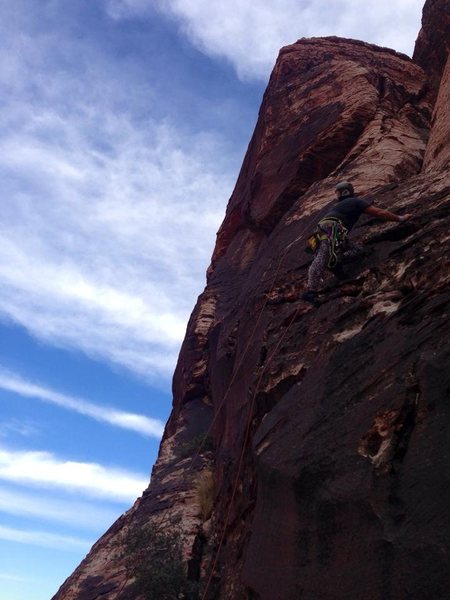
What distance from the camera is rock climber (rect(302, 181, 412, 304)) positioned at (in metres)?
8.84

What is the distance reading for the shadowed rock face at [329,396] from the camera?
5.27 m

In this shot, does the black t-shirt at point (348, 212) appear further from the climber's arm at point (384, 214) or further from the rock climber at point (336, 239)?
the climber's arm at point (384, 214)

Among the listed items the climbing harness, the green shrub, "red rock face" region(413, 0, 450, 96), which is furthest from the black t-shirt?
"red rock face" region(413, 0, 450, 96)

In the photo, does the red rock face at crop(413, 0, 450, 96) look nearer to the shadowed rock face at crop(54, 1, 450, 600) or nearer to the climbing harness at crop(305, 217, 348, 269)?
the shadowed rock face at crop(54, 1, 450, 600)

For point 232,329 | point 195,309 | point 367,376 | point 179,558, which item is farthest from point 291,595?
point 195,309

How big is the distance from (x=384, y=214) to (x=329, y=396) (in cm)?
327

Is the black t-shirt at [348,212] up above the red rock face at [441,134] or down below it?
below

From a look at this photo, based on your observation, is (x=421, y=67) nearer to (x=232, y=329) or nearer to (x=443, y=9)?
(x=443, y=9)

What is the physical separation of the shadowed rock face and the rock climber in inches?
7.9

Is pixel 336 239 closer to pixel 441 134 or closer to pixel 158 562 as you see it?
pixel 441 134

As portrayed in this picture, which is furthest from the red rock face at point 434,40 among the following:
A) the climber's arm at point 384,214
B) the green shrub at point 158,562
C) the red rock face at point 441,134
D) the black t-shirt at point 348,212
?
the green shrub at point 158,562

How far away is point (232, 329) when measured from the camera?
13297 millimetres

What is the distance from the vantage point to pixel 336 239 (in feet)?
29.6

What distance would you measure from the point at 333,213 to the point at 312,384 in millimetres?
3348
